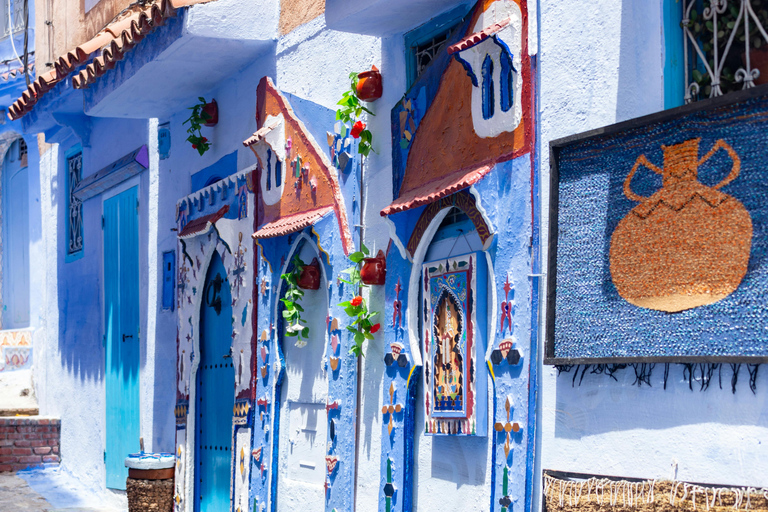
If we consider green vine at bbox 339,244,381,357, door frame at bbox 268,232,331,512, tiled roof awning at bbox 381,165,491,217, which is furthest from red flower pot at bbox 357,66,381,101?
door frame at bbox 268,232,331,512

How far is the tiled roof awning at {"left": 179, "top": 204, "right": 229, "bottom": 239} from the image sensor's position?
8273 millimetres

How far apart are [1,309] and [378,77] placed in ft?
34.2

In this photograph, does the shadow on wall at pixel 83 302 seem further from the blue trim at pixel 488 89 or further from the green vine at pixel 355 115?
the blue trim at pixel 488 89

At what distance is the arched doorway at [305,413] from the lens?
6906mm

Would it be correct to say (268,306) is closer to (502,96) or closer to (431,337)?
(431,337)

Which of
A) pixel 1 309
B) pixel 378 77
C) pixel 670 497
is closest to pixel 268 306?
pixel 378 77

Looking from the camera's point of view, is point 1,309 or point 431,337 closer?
point 431,337

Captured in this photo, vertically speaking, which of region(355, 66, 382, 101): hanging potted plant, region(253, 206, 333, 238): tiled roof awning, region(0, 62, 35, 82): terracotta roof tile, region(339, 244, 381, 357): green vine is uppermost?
region(0, 62, 35, 82): terracotta roof tile

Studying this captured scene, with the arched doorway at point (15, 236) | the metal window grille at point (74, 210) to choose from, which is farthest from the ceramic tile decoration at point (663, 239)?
the arched doorway at point (15, 236)

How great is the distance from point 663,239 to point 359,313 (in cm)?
251

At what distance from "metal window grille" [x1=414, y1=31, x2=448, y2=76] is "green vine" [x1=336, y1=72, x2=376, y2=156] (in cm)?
48

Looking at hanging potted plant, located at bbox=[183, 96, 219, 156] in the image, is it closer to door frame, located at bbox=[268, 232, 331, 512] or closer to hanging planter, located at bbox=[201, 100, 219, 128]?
hanging planter, located at bbox=[201, 100, 219, 128]

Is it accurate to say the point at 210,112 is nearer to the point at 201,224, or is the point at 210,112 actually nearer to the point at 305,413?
the point at 201,224

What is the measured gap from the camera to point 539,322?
16.1ft
